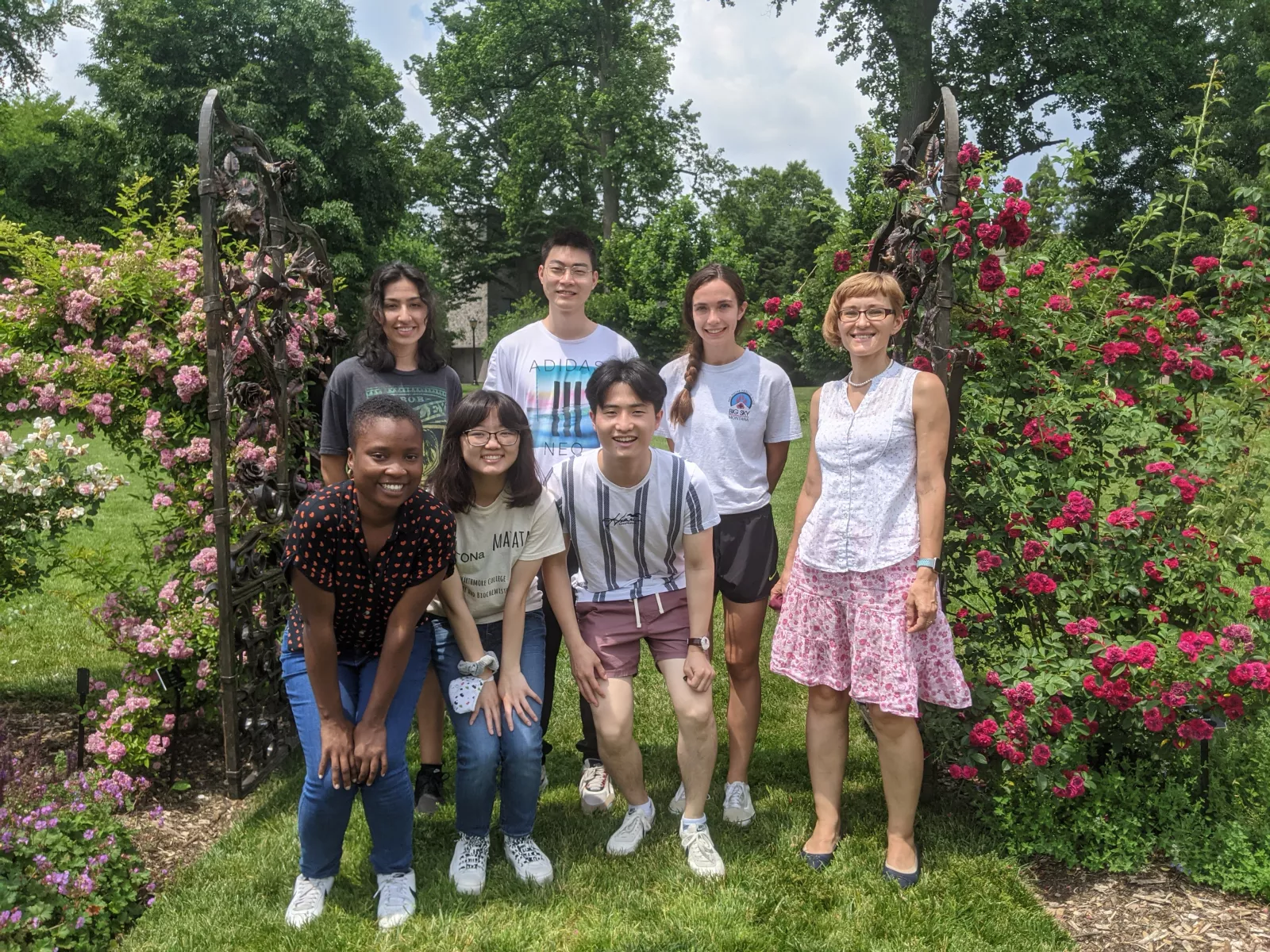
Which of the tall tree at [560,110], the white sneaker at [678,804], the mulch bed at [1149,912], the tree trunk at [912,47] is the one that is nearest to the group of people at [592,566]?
the white sneaker at [678,804]

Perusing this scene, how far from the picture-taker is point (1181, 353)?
3.12 metres

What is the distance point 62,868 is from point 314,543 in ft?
3.87

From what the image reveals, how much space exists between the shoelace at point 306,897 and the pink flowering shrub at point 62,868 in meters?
0.46

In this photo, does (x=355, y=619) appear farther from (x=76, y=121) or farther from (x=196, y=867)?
(x=76, y=121)

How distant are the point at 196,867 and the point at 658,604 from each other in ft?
5.67

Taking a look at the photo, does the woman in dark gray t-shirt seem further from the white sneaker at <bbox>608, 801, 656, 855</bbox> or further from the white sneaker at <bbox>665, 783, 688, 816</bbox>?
the white sneaker at <bbox>665, 783, 688, 816</bbox>

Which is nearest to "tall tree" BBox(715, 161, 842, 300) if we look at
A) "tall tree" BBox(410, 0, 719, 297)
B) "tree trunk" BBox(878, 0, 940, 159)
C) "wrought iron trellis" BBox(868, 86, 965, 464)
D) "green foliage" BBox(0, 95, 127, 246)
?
"tall tree" BBox(410, 0, 719, 297)

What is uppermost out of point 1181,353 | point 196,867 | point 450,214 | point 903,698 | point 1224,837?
point 450,214

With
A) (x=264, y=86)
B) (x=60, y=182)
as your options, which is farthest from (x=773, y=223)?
(x=60, y=182)

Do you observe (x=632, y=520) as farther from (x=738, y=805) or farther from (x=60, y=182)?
(x=60, y=182)

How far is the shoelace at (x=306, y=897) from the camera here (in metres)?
2.77

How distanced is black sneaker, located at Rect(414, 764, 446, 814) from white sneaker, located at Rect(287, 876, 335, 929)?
635 mm

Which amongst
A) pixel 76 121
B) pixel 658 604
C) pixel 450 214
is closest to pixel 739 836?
pixel 658 604

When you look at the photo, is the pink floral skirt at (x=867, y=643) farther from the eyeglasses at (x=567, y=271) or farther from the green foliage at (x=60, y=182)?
the green foliage at (x=60, y=182)
